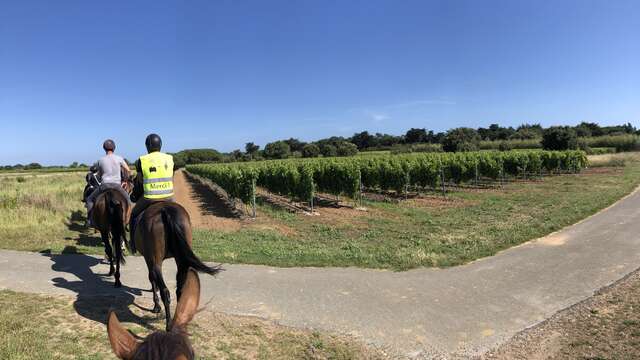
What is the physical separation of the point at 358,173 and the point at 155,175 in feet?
43.6

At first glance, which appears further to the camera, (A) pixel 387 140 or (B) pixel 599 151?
(A) pixel 387 140

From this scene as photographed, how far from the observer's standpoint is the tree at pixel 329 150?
6031cm

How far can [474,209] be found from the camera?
16.2m

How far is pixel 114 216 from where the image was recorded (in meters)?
6.61

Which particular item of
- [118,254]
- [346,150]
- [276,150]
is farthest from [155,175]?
[276,150]

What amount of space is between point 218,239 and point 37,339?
6.35 meters

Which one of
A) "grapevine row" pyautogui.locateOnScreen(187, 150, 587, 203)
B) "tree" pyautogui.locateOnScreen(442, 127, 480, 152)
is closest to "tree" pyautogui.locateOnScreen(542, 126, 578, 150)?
"tree" pyautogui.locateOnScreen(442, 127, 480, 152)

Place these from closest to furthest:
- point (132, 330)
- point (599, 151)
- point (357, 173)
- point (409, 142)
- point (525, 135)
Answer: point (132, 330), point (357, 173), point (599, 151), point (525, 135), point (409, 142)

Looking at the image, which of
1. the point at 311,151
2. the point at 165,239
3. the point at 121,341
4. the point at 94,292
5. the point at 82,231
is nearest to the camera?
the point at 121,341

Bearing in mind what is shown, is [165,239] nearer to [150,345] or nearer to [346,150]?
[150,345]

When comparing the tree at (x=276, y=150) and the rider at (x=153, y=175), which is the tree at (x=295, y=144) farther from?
the rider at (x=153, y=175)

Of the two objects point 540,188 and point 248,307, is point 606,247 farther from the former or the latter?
point 540,188

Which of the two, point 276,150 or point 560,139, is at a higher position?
point 276,150

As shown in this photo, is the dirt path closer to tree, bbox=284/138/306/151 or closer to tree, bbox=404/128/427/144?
tree, bbox=284/138/306/151
